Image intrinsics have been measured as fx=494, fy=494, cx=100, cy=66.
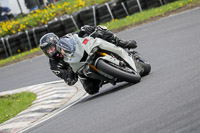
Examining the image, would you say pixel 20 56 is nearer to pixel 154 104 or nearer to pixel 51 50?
pixel 51 50

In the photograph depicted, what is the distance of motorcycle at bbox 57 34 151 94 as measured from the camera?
8.08 metres

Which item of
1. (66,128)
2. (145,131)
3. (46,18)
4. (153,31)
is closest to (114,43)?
(66,128)

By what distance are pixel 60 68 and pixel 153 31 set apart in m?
8.02

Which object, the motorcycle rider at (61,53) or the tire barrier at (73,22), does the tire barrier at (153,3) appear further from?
the motorcycle rider at (61,53)

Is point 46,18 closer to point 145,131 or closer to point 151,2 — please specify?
point 151,2

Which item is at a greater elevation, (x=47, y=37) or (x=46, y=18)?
(x=47, y=37)

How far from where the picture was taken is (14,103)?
11.5 meters

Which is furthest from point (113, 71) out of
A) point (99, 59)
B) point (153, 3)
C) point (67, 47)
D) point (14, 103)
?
point (153, 3)

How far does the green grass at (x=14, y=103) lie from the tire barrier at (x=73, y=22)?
11422mm

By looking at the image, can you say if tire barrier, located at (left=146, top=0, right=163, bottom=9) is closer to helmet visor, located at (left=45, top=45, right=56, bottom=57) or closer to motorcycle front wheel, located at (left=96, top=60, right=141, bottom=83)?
helmet visor, located at (left=45, top=45, right=56, bottom=57)

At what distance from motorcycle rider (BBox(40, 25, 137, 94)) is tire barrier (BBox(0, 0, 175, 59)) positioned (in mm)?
14331

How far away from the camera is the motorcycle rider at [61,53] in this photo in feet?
28.4

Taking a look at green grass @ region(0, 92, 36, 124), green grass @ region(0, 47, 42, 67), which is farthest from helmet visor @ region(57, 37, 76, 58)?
green grass @ region(0, 47, 42, 67)

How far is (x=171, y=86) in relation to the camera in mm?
7082
